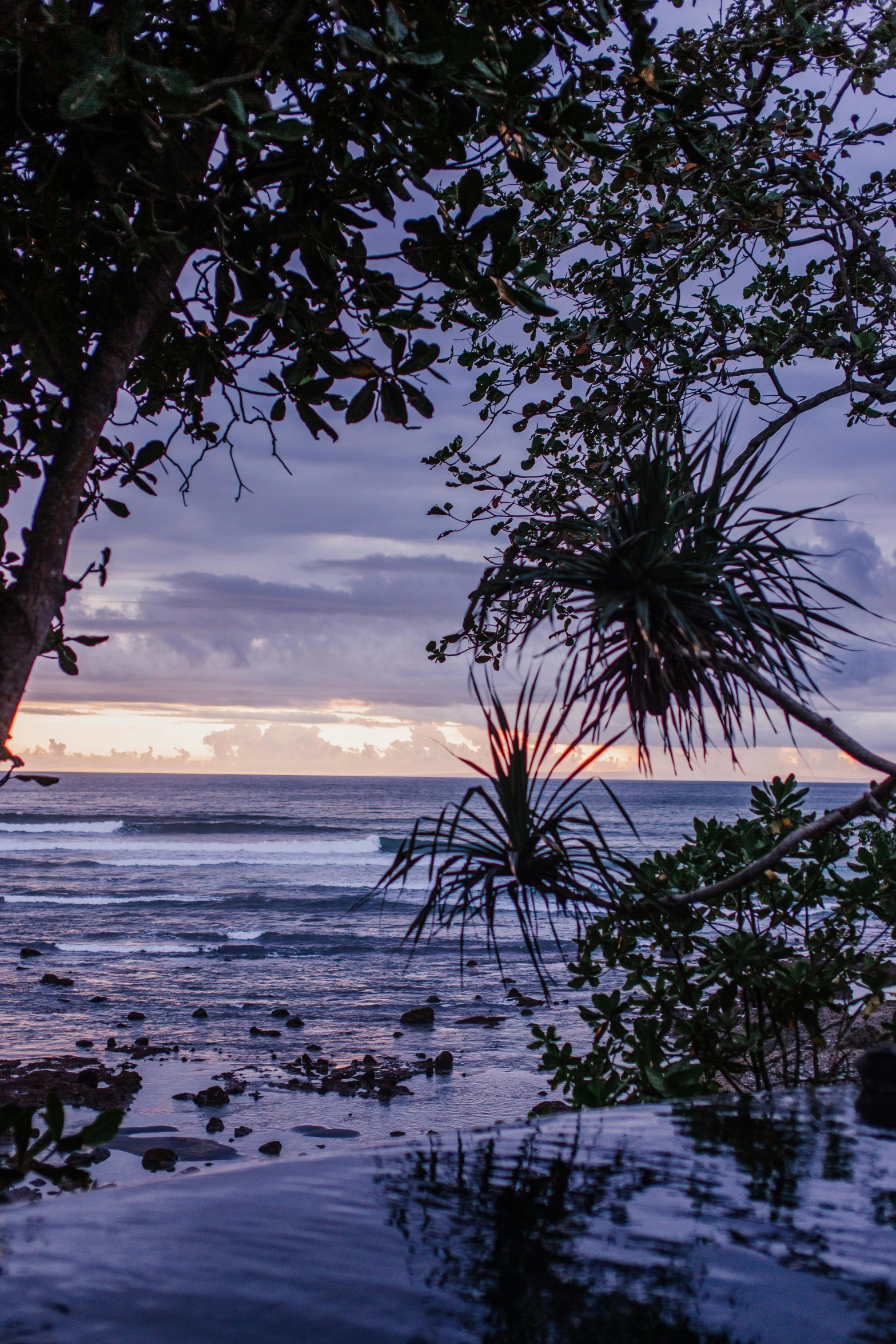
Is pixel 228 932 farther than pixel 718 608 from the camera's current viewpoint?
Yes

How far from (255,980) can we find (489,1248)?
548 inches

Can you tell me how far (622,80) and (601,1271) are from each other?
4.50 metres

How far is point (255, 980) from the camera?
15.5 meters

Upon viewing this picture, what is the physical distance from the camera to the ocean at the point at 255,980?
9.09 meters

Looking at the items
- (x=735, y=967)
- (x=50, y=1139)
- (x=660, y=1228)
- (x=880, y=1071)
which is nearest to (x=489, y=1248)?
(x=660, y=1228)

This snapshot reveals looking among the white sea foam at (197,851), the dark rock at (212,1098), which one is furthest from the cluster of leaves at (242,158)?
the white sea foam at (197,851)

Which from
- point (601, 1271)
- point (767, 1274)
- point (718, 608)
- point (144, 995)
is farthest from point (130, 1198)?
point (144, 995)

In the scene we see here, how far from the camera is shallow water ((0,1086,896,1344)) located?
209cm

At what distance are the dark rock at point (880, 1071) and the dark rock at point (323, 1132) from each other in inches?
215

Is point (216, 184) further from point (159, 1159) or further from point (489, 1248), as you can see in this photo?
point (159, 1159)

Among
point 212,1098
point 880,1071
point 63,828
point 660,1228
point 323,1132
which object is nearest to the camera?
point 660,1228

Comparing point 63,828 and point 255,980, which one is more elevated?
point 255,980

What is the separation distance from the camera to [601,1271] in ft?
7.62

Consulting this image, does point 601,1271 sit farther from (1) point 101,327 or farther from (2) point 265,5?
(2) point 265,5
